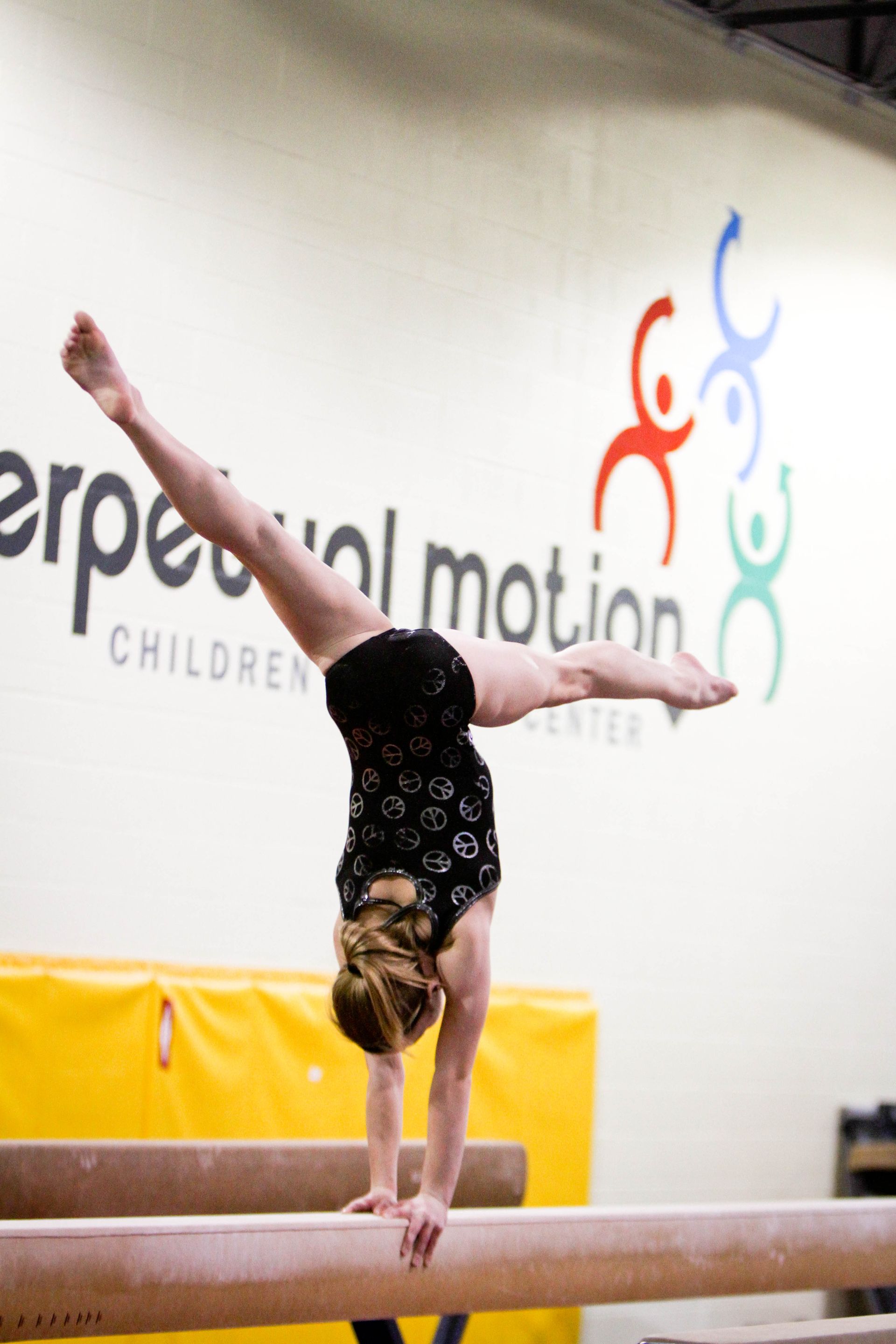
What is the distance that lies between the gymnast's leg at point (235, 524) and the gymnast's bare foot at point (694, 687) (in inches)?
31.8

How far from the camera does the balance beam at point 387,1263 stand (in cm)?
278

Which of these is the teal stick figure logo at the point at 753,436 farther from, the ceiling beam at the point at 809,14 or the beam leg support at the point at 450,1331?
the beam leg support at the point at 450,1331

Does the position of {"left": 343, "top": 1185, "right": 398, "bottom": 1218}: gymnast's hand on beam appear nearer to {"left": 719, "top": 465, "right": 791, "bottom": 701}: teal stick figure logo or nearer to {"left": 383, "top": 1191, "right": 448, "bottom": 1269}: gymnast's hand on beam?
{"left": 383, "top": 1191, "right": 448, "bottom": 1269}: gymnast's hand on beam

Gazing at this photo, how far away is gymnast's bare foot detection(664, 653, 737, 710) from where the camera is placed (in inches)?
141

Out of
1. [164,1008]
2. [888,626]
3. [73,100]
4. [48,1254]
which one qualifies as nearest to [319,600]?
[48,1254]

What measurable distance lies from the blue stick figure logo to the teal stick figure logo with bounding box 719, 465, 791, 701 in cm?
21

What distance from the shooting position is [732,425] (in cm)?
655

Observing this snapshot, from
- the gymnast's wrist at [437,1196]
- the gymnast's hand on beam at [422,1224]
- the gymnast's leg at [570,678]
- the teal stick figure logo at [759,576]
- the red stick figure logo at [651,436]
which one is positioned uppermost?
the red stick figure logo at [651,436]

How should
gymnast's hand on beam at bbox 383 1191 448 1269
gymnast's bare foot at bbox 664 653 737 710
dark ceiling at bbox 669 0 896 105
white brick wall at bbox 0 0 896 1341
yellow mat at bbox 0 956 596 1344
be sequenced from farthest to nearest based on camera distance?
dark ceiling at bbox 669 0 896 105 → white brick wall at bbox 0 0 896 1341 → yellow mat at bbox 0 956 596 1344 → gymnast's bare foot at bbox 664 653 737 710 → gymnast's hand on beam at bbox 383 1191 448 1269

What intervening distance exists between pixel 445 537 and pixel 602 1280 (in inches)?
118

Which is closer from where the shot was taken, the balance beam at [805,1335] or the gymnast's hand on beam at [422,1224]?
the balance beam at [805,1335]

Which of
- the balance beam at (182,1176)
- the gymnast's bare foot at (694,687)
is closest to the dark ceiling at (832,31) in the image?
the gymnast's bare foot at (694,687)

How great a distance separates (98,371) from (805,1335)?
2.36m

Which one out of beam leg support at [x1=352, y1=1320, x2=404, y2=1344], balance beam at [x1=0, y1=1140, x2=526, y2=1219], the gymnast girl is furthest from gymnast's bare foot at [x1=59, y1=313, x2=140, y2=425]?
beam leg support at [x1=352, y1=1320, x2=404, y2=1344]
